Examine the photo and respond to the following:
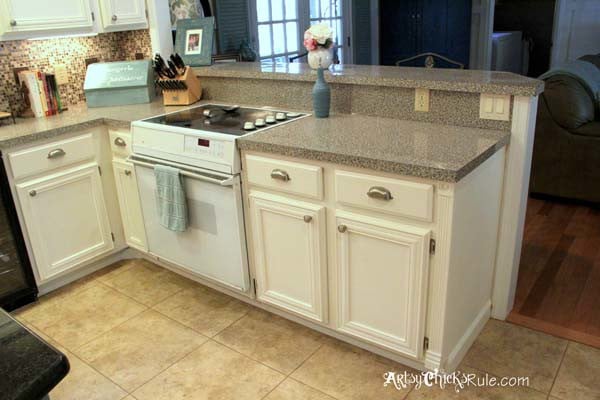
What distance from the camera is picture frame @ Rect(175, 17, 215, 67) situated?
3.22 meters

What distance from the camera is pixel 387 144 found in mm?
2057

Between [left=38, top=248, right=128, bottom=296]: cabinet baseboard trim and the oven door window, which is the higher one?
the oven door window

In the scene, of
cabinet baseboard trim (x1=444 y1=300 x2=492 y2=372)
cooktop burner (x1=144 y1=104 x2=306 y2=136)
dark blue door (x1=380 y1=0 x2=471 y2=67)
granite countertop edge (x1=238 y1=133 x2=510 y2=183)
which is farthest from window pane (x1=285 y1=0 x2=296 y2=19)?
cabinet baseboard trim (x1=444 y1=300 x2=492 y2=372)

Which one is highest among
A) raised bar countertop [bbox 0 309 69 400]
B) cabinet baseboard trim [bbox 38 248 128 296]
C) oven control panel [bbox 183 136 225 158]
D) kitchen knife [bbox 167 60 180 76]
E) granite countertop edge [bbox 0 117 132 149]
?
kitchen knife [bbox 167 60 180 76]

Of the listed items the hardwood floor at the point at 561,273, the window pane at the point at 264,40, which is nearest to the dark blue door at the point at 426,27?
the window pane at the point at 264,40

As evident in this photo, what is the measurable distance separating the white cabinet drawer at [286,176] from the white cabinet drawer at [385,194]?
10cm

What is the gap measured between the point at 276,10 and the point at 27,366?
4657 mm

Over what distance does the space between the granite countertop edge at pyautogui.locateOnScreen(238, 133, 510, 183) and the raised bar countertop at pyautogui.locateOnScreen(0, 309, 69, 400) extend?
1282 millimetres

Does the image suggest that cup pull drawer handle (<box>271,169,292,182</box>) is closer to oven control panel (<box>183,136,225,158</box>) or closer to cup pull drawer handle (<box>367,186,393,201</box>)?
oven control panel (<box>183,136,225,158</box>)

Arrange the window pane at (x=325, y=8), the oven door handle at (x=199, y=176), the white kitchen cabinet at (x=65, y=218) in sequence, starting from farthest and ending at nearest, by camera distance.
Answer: the window pane at (x=325, y=8), the white kitchen cabinet at (x=65, y=218), the oven door handle at (x=199, y=176)

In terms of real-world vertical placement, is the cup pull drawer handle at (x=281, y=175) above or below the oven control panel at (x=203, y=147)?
below

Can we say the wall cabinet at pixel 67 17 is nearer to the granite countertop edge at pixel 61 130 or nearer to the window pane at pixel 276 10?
the granite countertop edge at pixel 61 130

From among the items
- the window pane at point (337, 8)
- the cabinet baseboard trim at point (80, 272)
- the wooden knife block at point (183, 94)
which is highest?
the window pane at point (337, 8)

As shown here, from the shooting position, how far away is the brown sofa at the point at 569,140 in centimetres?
355
